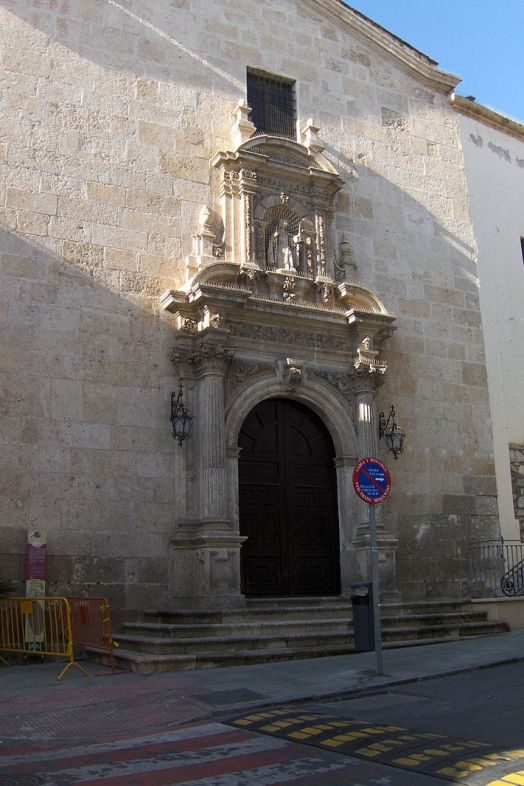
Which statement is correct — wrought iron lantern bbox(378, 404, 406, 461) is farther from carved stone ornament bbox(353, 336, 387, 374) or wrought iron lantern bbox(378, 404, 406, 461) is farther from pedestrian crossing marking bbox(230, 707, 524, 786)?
pedestrian crossing marking bbox(230, 707, 524, 786)

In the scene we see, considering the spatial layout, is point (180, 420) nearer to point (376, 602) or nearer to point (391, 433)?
point (391, 433)

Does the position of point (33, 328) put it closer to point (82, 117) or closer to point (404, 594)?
point (82, 117)

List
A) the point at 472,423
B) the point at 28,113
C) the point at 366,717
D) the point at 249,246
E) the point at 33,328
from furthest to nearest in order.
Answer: the point at 472,423, the point at 249,246, the point at 28,113, the point at 33,328, the point at 366,717

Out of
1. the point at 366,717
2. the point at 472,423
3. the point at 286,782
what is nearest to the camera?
the point at 286,782

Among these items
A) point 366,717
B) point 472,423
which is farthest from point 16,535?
point 472,423

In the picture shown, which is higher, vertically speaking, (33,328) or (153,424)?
(33,328)

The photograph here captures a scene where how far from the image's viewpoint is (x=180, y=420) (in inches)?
512

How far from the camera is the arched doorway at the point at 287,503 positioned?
13.7m

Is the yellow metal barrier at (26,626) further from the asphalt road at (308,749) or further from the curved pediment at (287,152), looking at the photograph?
the curved pediment at (287,152)

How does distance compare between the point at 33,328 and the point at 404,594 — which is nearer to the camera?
the point at 33,328

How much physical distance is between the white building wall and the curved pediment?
417 centimetres

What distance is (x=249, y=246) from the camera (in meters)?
14.4

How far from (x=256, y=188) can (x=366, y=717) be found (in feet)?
32.2

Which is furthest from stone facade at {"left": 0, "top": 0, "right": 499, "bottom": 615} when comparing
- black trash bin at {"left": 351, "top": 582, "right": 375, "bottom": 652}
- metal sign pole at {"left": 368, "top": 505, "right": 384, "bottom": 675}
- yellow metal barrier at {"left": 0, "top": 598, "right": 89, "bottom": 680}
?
metal sign pole at {"left": 368, "top": 505, "right": 384, "bottom": 675}
